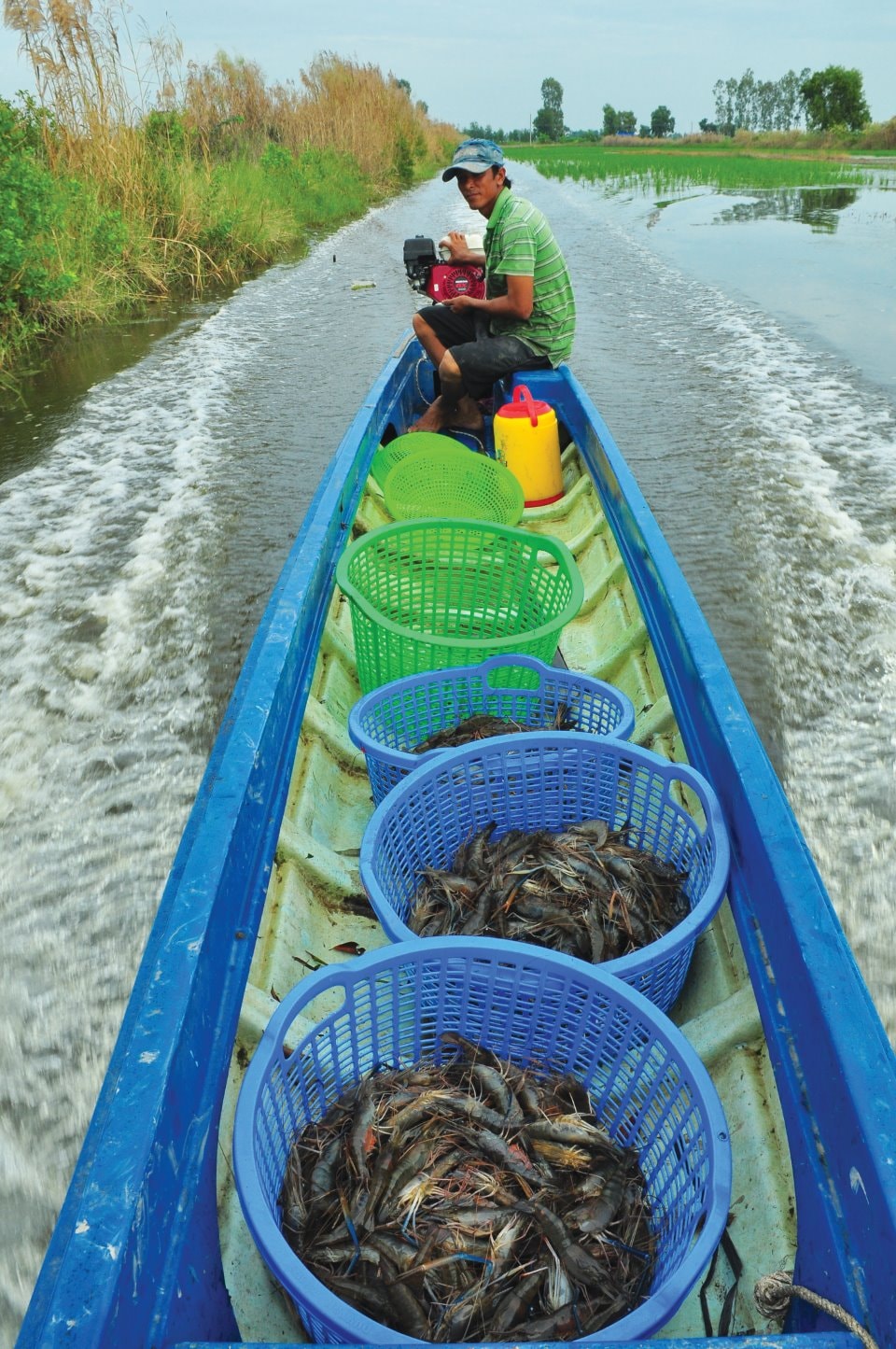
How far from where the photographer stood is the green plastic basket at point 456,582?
9.25 feet

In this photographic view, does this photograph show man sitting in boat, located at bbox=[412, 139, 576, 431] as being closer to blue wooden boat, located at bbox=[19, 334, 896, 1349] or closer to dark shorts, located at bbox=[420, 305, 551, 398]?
dark shorts, located at bbox=[420, 305, 551, 398]

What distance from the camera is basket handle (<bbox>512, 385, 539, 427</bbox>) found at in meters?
4.46

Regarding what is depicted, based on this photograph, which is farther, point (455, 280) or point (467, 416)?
point (455, 280)

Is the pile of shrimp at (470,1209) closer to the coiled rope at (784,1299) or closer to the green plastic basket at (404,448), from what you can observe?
the coiled rope at (784,1299)

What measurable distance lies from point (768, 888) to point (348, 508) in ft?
8.24

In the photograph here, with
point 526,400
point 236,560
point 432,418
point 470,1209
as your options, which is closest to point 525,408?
point 526,400

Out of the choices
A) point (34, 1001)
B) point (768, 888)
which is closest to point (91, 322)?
point (34, 1001)

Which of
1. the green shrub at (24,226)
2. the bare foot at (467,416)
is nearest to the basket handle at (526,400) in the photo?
the bare foot at (467,416)

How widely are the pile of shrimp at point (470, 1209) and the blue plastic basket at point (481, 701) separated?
945 mm

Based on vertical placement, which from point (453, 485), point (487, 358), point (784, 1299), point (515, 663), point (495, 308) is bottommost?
point (784, 1299)

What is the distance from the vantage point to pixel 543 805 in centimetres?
222

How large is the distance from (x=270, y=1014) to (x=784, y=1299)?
1025 mm

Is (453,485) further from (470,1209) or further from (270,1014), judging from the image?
(470,1209)

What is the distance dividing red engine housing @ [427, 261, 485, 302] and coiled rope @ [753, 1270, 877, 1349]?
546 cm
